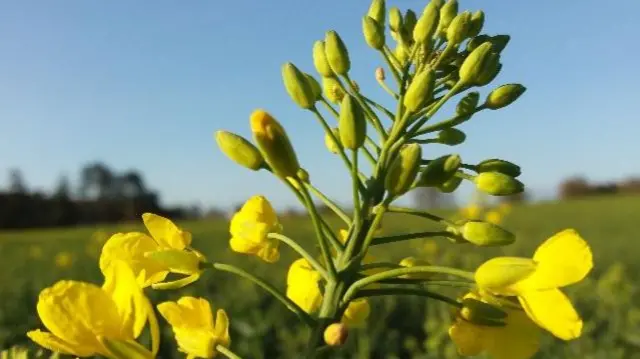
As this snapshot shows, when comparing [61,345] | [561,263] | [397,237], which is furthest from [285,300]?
[561,263]

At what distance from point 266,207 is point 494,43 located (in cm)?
62

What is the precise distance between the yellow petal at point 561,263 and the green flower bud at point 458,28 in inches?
20.3

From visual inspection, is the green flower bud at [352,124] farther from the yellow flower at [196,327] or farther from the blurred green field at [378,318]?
the blurred green field at [378,318]

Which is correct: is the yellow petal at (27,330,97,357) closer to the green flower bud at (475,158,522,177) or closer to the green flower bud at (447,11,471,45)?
the green flower bud at (475,158,522,177)

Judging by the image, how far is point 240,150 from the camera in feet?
4.61

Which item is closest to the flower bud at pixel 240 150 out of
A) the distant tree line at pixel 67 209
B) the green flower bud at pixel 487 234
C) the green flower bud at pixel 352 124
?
the green flower bud at pixel 352 124

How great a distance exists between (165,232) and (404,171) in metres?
0.47

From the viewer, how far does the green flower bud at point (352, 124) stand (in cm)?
136

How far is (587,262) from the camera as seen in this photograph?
1268 mm

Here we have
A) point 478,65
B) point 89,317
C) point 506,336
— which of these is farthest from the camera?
point 478,65

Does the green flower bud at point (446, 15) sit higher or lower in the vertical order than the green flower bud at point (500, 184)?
higher

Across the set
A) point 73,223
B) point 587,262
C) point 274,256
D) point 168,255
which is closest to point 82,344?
point 168,255

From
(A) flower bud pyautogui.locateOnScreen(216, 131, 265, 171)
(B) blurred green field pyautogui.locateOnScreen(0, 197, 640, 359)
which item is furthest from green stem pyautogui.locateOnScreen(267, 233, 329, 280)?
(B) blurred green field pyautogui.locateOnScreen(0, 197, 640, 359)

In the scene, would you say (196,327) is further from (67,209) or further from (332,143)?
(67,209)
